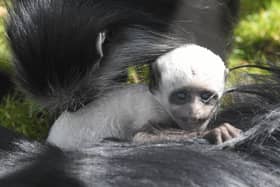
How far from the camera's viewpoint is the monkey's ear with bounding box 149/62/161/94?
5.66 ft

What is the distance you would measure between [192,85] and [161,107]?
121 millimetres

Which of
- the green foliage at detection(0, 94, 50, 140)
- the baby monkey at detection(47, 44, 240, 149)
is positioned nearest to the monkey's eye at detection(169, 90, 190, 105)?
the baby monkey at detection(47, 44, 240, 149)

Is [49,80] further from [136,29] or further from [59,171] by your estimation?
[59,171]

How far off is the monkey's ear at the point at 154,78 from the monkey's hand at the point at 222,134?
0.90 feet

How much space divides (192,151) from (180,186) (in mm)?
116

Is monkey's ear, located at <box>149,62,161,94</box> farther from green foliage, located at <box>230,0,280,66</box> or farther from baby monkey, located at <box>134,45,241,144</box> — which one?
green foliage, located at <box>230,0,280,66</box>

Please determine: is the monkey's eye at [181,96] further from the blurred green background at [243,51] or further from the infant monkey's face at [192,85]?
the blurred green background at [243,51]

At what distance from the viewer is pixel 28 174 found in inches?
54.3

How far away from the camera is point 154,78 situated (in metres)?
1.75

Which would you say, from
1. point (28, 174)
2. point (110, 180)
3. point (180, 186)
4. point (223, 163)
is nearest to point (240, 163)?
point (223, 163)

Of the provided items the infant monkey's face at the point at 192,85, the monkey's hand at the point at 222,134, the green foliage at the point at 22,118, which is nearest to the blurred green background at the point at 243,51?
the green foliage at the point at 22,118

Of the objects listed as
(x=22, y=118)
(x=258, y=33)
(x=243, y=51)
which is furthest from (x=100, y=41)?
(x=258, y=33)

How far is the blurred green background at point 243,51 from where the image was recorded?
2.36 m

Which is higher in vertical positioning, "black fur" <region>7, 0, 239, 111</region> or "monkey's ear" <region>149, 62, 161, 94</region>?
"black fur" <region>7, 0, 239, 111</region>
